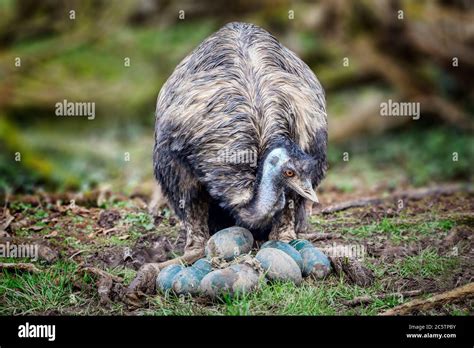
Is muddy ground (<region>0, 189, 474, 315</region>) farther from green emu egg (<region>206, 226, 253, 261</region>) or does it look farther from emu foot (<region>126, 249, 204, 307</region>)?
green emu egg (<region>206, 226, 253, 261</region>)

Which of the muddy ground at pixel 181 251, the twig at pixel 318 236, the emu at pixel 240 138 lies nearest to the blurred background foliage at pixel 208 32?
the muddy ground at pixel 181 251

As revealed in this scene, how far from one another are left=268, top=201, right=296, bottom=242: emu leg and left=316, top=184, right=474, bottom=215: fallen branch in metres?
1.12

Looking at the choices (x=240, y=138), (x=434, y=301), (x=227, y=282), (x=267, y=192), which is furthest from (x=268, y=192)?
(x=434, y=301)

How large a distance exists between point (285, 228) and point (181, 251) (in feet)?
3.10

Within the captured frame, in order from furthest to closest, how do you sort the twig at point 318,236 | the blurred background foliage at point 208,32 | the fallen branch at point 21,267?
the blurred background foliage at point 208,32 → the twig at point 318,236 → the fallen branch at point 21,267

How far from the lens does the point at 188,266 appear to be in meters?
6.94

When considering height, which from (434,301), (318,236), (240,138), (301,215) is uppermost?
(240,138)

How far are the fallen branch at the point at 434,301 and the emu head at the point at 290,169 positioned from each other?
1.13 m

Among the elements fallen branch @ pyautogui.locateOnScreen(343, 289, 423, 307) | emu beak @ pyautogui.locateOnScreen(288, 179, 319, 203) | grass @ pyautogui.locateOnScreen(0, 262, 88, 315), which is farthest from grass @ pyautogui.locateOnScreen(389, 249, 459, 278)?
grass @ pyautogui.locateOnScreen(0, 262, 88, 315)

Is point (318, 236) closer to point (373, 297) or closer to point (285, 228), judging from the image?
point (285, 228)

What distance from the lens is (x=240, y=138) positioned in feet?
21.7

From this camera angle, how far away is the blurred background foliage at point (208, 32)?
11.7m

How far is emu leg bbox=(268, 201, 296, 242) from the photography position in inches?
283

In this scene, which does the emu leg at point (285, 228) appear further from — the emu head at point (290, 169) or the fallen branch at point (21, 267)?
the fallen branch at point (21, 267)
